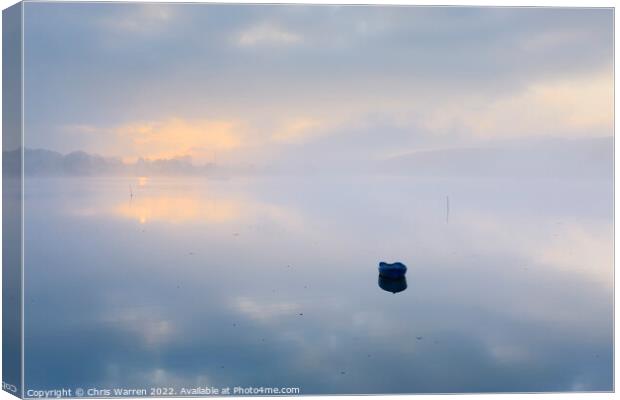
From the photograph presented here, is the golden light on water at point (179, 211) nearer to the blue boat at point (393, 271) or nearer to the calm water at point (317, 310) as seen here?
the calm water at point (317, 310)

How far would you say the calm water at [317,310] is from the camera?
9602 mm

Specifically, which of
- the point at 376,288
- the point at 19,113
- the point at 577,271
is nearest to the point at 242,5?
the point at 19,113

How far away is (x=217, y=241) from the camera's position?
23219 millimetres

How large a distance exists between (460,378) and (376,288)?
6278 mm

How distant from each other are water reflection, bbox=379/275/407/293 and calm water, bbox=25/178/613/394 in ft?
0.94

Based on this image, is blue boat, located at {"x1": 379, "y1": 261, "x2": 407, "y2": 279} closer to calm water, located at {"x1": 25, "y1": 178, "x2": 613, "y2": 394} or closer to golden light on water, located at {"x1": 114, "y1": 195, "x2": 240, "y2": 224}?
calm water, located at {"x1": 25, "y1": 178, "x2": 613, "y2": 394}

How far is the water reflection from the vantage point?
15.7 metres

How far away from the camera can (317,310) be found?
1340cm

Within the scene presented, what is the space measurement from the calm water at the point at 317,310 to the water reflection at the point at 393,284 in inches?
11.2

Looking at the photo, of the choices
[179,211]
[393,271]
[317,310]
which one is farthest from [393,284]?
[179,211]

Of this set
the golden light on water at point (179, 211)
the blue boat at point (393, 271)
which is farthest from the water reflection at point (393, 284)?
the golden light on water at point (179, 211)

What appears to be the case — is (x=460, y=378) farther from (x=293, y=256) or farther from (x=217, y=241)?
(x=217, y=241)

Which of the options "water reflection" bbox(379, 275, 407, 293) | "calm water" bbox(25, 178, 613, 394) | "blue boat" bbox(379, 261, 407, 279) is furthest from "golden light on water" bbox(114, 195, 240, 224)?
"water reflection" bbox(379, 275, 407, 293)

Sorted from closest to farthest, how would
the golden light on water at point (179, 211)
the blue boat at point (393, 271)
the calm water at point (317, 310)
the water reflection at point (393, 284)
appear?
1. the calm water at point (317, 310)
2. the water reflection at point (393, 284)
3. the blue boat at point (393, 271)
4. the golden light on water at point (179, 211)
